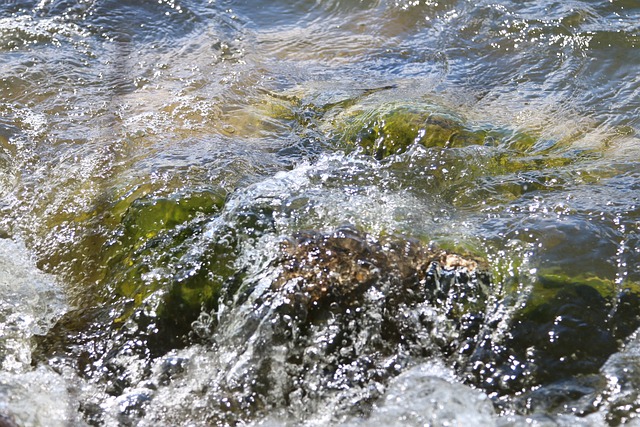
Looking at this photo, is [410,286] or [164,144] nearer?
[410,286]

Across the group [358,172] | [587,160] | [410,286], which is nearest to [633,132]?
[587,160]

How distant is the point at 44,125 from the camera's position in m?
4.64

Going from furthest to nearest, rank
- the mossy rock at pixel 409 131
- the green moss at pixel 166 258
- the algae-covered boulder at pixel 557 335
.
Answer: the mossy rock at pixel 409 131
the green moss at pixel 166 258
the algae-covered boulder at pixel 557 335

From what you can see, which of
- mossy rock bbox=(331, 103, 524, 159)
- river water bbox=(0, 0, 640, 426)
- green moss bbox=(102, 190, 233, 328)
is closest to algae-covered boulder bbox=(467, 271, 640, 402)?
river water bbox=(0, 0, 640, 426)

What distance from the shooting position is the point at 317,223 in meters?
3.17

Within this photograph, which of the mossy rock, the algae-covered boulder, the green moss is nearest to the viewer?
the algae-covered boulder

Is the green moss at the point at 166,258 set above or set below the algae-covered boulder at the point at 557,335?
above

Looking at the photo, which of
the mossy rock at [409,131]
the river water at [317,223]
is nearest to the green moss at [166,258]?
the river water at [317,223]

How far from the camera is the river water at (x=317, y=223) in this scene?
263 centimetres

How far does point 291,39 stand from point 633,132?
2.96m

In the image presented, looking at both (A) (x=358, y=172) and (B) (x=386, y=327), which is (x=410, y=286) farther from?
(A) (x=358, y=172)

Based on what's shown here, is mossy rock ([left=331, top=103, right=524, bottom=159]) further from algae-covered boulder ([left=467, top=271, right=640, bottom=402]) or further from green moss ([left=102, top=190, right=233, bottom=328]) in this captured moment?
algae-covered boulder ([left=467, top=271, right=640, bottom=402])

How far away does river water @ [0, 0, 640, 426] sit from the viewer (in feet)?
8.63

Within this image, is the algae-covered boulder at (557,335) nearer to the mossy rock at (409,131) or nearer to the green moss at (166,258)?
the green moss at (166,258)
